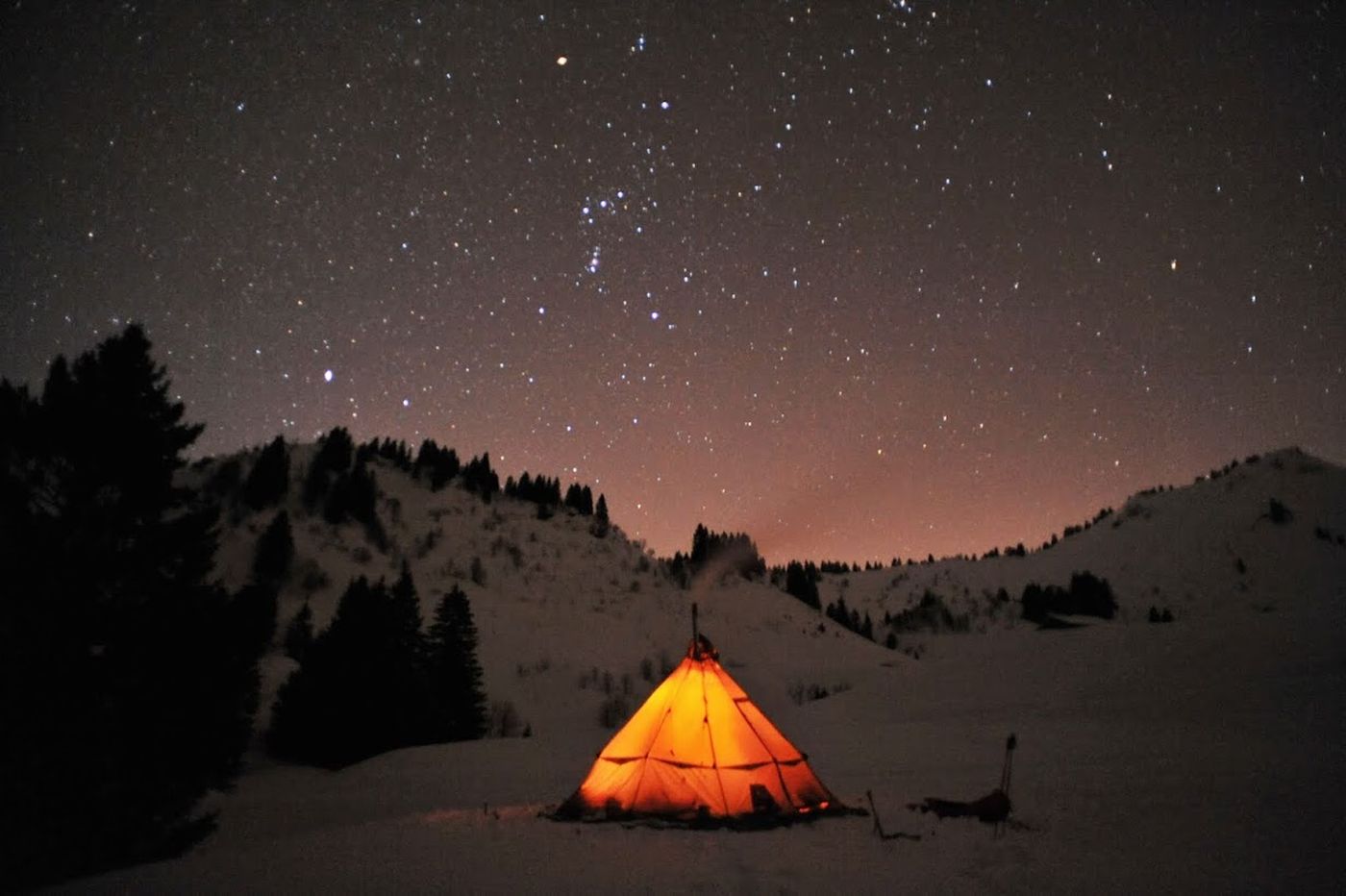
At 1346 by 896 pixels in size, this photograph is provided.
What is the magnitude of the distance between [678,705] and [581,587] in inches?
1116

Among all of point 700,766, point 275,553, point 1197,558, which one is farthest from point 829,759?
point 1197,558

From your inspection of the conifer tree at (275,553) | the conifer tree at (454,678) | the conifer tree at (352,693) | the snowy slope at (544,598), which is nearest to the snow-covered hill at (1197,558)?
the snowy slope at (544,598)

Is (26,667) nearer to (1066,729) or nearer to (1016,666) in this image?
(1066,729)

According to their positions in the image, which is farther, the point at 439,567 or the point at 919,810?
the point at 439,567

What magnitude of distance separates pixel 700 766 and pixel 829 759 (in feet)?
23.1

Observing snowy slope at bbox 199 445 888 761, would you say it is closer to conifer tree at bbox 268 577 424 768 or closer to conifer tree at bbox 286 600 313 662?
conifer tree at bbox 286 600 313 662

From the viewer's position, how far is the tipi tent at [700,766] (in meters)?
9.06

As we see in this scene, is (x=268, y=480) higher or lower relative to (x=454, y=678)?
higher

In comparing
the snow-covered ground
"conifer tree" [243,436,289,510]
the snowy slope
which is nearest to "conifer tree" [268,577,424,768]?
the snow-covered ground

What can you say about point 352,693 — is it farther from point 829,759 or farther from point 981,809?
point 981,809

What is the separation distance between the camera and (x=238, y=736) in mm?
11172

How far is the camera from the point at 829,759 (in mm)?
15258

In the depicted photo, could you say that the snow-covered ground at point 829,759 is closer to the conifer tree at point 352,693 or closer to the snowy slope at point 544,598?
the snowy slope at point 544,598

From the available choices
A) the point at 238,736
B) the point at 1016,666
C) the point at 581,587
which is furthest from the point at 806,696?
the point at 238,736
